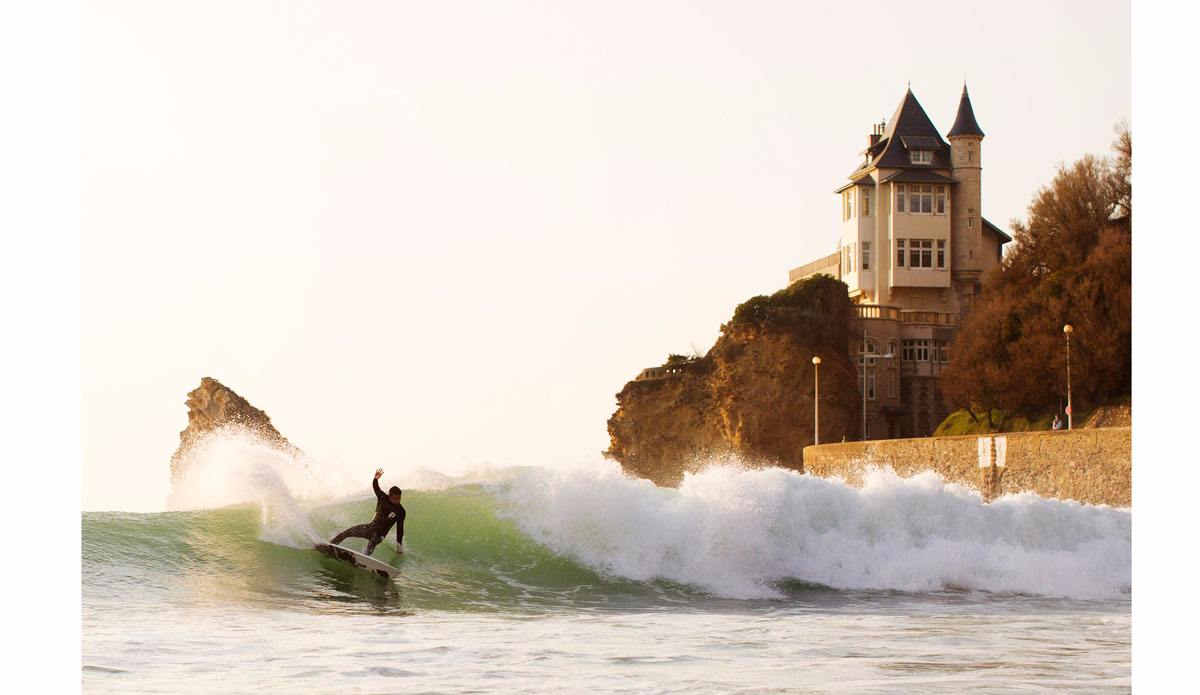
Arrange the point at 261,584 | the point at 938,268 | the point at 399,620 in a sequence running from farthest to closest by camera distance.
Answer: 1. the point at 938,268
2. the point at 261,584
3. the point at 399,620

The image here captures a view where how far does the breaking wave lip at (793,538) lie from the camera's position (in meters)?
17.2

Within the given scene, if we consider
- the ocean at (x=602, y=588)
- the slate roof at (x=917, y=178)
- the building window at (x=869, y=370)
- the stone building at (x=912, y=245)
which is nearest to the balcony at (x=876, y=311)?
the stone building at (x=912, y=245)

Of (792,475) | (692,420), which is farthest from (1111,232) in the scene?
(792,475)

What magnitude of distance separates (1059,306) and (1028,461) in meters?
14.1

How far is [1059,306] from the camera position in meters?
41.0

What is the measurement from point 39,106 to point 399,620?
5969 millimetres

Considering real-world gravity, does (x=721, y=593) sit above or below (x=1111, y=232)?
below

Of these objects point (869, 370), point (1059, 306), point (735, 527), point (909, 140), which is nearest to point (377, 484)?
point (735, 527)

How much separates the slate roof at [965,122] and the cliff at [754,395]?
30.9 ft

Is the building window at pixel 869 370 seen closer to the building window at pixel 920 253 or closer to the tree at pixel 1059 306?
the building window at pixel 920 253

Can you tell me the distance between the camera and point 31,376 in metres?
10.3

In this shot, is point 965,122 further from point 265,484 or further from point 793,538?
point 265,484
